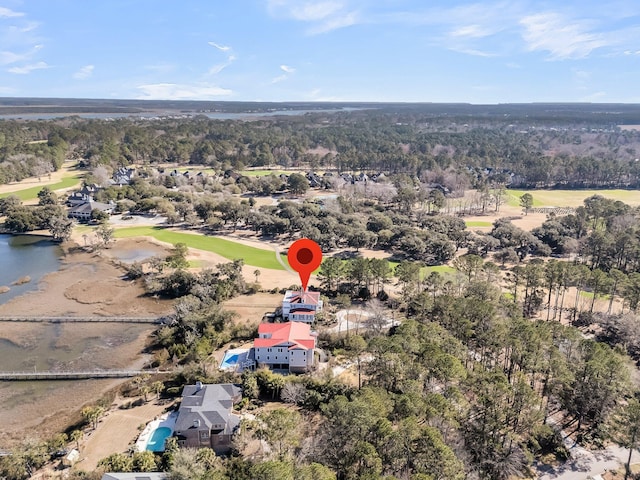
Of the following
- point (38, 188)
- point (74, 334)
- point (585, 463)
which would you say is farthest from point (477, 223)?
point (38, 188)

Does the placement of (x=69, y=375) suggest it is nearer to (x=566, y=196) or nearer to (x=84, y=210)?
(x=84, y=210)

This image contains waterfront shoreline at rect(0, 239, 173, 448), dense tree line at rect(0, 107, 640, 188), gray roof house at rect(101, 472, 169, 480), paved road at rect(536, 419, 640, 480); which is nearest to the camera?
gray roof house at rect(101, 472, 169, 480)

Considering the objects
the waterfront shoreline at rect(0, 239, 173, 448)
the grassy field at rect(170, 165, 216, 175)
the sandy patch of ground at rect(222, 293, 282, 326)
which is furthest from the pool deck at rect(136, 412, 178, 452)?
the grassy field at rect(170, 165, 216, 175)

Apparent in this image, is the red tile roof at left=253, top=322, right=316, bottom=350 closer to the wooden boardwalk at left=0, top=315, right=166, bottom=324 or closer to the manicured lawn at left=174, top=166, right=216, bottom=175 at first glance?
the wooden boardwalk at left=0, top=315, right=166, bottom=324

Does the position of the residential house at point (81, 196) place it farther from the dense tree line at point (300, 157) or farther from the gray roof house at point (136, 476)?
the gray roof house at point (136, 476)

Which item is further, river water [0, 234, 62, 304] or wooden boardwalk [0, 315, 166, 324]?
river water [0, 234, 62, 304]

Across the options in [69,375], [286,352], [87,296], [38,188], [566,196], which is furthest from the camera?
[566,196]
